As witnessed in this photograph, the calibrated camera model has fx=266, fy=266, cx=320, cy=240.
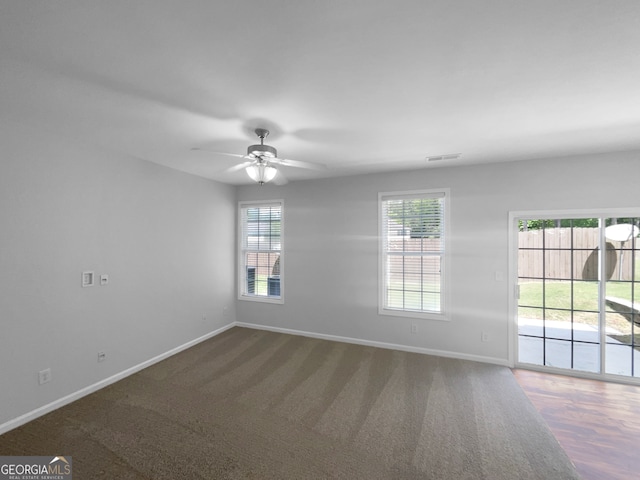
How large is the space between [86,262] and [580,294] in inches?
220

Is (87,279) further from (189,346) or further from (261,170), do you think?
(261,170)

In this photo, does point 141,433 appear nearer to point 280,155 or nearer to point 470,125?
point 280,155

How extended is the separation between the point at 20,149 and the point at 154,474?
2.81 metres

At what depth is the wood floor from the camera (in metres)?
1.91

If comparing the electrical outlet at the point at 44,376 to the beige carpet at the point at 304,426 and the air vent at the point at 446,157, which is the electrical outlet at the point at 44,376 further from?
the air vent at the point at 446,157

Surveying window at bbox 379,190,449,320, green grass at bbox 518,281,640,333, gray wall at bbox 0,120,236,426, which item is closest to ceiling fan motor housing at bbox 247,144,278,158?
gray wall at bbox 0,120,236,426

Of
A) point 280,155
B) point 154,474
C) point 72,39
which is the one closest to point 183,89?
point 72,39

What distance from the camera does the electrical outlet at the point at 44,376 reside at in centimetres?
239

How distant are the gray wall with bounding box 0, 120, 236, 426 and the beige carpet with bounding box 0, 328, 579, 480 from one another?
0.40 meters

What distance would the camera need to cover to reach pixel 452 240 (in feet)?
12.0

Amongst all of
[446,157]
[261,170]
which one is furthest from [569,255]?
[261,170]

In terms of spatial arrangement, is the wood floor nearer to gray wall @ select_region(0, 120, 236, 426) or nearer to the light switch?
gray wall @ select_region(0, 120, 236, 426)

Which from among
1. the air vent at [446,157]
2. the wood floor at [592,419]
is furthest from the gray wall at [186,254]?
the wood floor at [592,419]

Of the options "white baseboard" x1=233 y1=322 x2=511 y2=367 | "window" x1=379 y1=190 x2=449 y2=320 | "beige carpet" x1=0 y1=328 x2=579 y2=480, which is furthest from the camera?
"window" x1=379 y1=190 x2=449 y2=320
